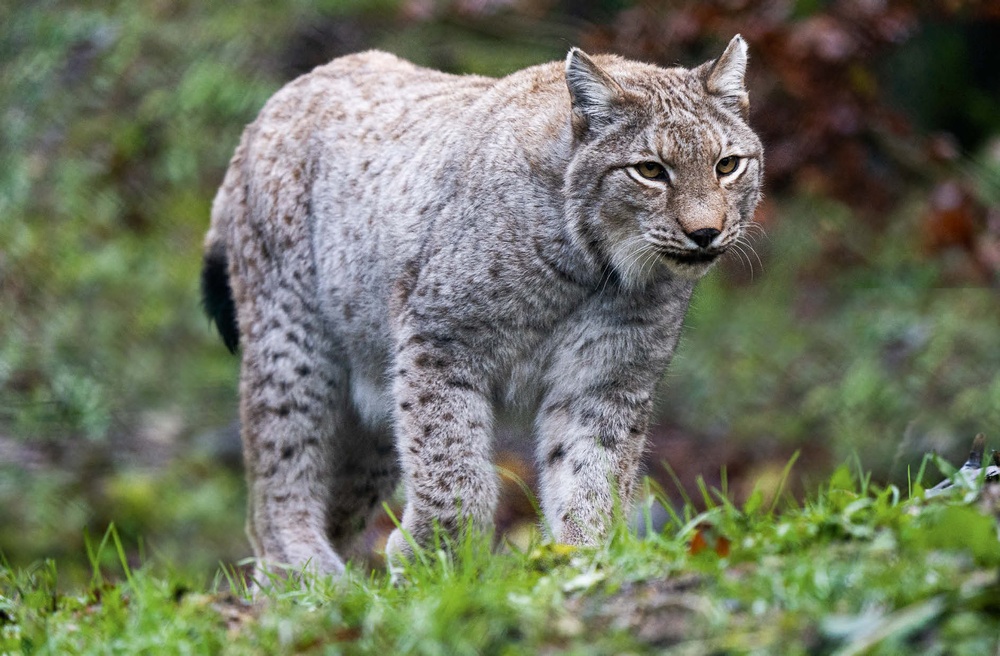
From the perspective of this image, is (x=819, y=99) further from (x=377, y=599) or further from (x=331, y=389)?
(x=377, y=599)

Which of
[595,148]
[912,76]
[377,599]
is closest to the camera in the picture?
[377,599]

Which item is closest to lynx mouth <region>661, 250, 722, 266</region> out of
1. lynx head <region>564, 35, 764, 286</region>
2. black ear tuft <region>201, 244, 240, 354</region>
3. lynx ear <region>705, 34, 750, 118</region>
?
lynx head <region>564, 35, 764, 286</region>

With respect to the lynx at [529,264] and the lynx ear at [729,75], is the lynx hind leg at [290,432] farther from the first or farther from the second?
the lynx ear at [729,75]

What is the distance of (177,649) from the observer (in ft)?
9.84

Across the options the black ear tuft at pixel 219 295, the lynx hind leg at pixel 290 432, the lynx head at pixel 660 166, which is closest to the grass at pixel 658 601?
the lynx head at pixel 660 166

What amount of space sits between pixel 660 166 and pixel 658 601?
76.5 inches

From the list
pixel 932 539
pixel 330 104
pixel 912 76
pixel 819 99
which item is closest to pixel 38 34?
pixel 330 104

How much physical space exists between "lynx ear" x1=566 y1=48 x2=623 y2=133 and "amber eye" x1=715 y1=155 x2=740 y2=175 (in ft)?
1.35

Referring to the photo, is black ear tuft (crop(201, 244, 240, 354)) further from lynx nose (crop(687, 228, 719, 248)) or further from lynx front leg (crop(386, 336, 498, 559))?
lynx nose (crop(687, 228, 719, 248))

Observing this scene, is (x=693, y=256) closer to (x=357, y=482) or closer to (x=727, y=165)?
(x=727, y=165)

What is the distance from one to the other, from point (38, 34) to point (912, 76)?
283 inches

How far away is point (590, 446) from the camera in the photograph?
15.4ft

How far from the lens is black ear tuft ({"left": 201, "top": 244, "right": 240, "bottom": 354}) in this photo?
20.8ft

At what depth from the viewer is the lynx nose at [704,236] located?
14.0ft
